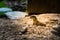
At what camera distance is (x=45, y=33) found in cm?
311

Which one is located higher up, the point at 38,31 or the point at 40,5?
the point at 40,5

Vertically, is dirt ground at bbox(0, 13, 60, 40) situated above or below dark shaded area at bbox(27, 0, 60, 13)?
below

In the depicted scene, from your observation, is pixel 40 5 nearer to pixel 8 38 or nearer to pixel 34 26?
pixel 34 26

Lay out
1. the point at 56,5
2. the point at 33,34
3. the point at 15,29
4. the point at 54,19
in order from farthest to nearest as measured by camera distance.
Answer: the point at 56,5, the point at 54,19, the point at 15,29, the point at 33,34

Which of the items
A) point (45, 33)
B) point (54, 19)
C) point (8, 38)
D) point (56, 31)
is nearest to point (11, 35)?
point (8, 38)

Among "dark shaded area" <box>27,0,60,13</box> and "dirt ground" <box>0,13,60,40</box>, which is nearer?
"dirt ground" <box>0,13,60,40</box>

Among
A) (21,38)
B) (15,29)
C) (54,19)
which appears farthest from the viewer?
(54,19)

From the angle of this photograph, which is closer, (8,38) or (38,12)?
(8,38)

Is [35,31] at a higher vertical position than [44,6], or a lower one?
lower

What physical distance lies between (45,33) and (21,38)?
52 cm

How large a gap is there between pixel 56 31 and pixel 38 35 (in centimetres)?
37

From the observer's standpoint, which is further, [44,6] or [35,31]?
[44,6]

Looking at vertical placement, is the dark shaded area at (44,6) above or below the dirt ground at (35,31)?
above

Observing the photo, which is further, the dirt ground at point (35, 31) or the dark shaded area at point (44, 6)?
the dark shaded area at point (44, 6)
